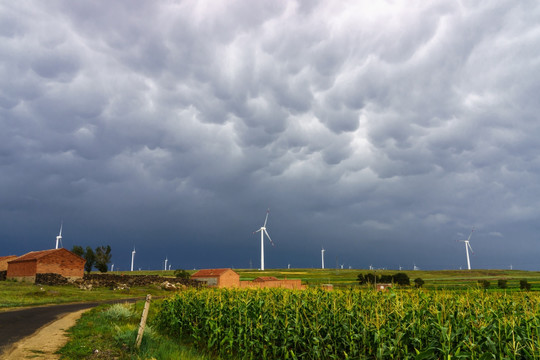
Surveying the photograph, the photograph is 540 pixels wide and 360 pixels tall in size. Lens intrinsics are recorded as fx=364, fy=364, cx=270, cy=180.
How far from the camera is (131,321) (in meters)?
24.9

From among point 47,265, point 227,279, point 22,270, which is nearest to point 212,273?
point 227,279

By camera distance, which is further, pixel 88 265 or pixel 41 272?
pixel 88 265

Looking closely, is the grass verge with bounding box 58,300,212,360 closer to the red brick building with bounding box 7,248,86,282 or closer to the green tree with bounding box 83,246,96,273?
the red brick building with bounding box 7,248,86,282

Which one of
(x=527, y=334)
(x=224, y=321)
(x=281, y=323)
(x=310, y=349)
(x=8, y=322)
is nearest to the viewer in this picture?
(x=527, y=334)

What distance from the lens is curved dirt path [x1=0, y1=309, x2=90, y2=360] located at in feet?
49.3

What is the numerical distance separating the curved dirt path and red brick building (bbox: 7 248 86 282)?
55.6 m

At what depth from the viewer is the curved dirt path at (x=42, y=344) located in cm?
1503

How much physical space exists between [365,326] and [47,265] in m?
76.0

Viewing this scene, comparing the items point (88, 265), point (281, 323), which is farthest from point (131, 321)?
point (88, 265)

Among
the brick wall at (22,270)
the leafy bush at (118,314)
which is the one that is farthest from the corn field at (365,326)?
the brick wall at (22,270)

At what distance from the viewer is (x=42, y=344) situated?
17406 millimetres

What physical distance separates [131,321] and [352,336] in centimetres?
1815

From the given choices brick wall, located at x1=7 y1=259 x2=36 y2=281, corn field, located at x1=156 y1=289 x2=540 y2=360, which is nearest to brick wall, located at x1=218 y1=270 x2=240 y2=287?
brick wall, located at x1=7 y1=259 x2=36 y2=281

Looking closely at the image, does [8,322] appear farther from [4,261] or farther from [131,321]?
[4,261]
